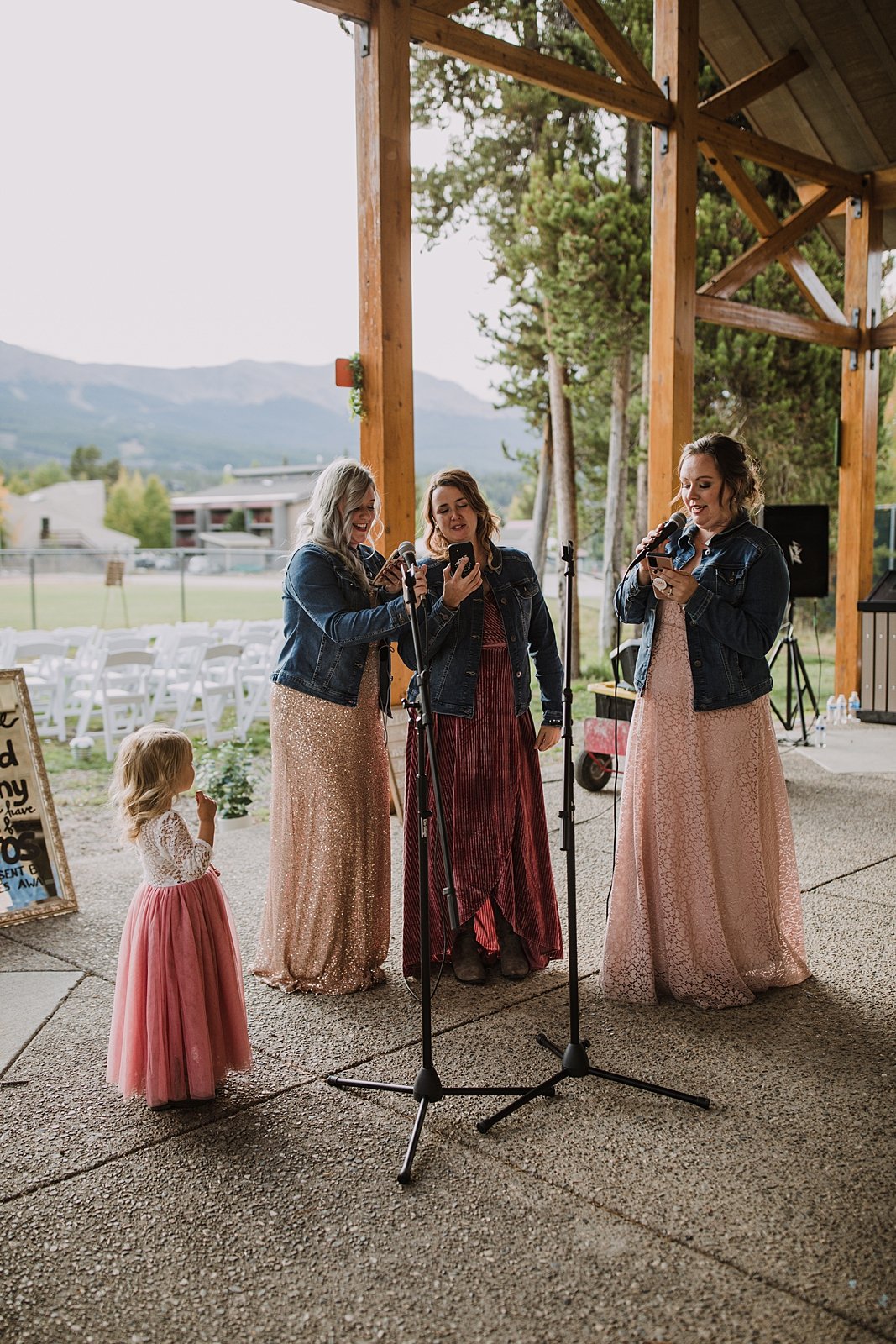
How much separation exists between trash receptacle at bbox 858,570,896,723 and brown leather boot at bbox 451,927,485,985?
258 inches

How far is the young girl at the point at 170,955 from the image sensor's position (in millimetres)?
2822

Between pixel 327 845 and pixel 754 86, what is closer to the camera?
pixel 327 845

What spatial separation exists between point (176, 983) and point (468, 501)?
162cm

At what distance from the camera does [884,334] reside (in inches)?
372

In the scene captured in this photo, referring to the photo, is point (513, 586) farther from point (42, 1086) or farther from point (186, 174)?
point (186, 174)

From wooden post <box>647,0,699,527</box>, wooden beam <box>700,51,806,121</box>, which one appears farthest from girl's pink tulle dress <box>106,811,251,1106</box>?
wooden beam <box>700,51,806,121</box>

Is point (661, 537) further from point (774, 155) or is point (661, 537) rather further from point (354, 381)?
point (774, 155)

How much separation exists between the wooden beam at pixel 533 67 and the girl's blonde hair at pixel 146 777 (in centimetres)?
420

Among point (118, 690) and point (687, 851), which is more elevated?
point (687, 851)

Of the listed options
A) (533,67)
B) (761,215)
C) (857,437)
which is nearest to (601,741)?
(533,67)

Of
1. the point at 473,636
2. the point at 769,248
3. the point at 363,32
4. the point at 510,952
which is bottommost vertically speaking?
the point at 510,952

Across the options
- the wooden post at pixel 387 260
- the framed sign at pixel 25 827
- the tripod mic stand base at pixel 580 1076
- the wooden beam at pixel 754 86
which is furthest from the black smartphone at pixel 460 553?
the wooden beam at pixel 754 86

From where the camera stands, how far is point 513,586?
11.6 feet

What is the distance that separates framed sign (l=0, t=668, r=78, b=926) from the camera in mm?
4422
